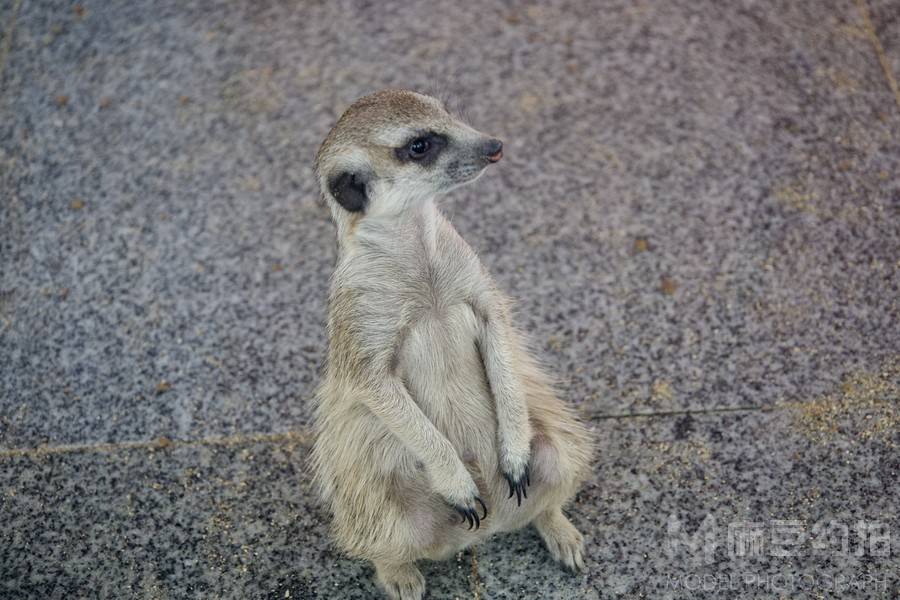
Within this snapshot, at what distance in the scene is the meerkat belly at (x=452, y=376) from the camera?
8.10ft

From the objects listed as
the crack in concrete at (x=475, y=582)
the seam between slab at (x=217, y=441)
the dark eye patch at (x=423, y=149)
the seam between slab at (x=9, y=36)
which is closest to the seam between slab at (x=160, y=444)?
the seam between slab at (x=217, y=441)

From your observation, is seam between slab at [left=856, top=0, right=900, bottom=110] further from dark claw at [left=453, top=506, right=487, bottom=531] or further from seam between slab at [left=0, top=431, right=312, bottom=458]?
seam between slab at [left=0, top=431, right=312, bottom=458]

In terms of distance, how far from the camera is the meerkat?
91.3 inches

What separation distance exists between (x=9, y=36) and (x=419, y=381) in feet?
9.87

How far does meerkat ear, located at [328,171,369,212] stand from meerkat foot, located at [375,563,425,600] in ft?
3.41

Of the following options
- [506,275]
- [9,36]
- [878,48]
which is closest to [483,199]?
[506,275]

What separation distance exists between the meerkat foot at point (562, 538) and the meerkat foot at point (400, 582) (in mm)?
404

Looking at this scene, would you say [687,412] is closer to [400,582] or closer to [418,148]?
[400,582]

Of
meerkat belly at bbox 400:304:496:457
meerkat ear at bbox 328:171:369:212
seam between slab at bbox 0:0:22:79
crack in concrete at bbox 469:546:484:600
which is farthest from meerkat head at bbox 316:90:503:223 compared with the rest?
seam between slab at bbox 0:0:22:79

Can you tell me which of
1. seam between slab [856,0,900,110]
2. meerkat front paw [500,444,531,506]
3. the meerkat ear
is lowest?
meerkat front paw [500,444,531,506]

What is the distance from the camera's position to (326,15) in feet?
14.0

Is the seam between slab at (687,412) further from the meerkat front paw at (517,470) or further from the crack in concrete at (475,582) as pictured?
the crack in concrete at (475,582)

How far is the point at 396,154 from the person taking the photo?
2.29 meters

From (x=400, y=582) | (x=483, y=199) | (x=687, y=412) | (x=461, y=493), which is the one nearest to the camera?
(x=461, y=493)
